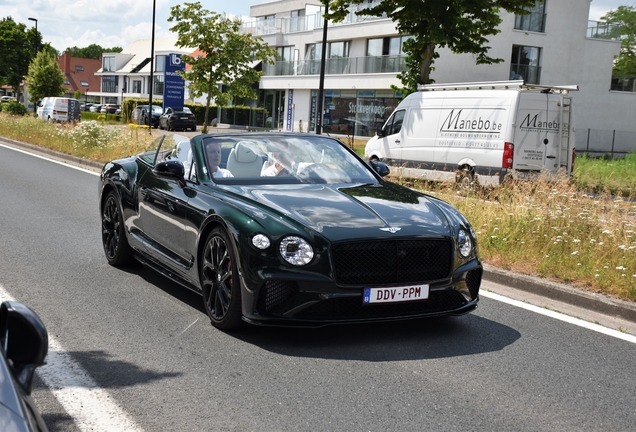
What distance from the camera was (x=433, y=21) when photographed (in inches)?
985

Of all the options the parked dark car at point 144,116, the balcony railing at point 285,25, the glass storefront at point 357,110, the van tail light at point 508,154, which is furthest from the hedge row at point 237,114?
the van tail light at point 508,154

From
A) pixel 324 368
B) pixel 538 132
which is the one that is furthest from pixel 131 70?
pixel 324 368

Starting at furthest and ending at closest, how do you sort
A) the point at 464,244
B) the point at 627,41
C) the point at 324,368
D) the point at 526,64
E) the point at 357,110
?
the point at 627,41 < the point at 357,110 < the point at 526,64 < the point at 464,244 < the point at 324,368

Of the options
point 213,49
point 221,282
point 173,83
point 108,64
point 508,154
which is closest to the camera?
point 221,282

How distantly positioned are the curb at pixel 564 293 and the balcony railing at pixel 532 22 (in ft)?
123

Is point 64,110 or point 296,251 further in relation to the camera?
point 64,110

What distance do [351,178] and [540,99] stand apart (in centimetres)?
1227

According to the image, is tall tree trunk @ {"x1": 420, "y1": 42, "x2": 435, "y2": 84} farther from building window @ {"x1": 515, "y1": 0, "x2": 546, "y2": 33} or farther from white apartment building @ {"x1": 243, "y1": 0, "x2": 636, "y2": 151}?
building window @ {"x1": 515, "y1": 0, "x2": 546, "y2": 33}

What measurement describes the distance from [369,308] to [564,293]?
261cm

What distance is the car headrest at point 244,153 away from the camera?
23.1 feet

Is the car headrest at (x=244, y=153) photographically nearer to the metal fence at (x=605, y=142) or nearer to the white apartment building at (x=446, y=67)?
the white apartment building at (x=446, y=67)

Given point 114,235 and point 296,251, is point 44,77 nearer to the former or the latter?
point 114,235

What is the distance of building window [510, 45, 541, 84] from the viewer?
4403 centimetres

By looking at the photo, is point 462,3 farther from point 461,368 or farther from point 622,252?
point 461,368
